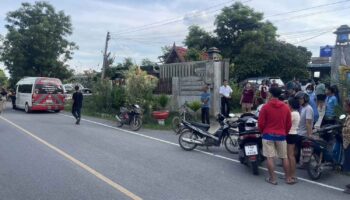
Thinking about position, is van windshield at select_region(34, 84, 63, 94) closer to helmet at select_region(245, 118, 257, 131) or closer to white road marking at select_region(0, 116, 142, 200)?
white road marking at select_region(0, 116, 142, 200)

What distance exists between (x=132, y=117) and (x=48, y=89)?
8.98 m

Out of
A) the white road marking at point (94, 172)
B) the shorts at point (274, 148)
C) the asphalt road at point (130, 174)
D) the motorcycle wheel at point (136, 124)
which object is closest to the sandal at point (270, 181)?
the asphalt road at point (130, 174)

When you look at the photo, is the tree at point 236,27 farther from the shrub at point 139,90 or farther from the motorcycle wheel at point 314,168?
the motorcycle wheel at point 314,168

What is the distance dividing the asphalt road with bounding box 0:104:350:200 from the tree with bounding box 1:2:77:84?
21.4 m

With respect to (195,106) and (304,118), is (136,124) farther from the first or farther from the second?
Answer: (304,118)

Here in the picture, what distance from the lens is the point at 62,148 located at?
10.6m

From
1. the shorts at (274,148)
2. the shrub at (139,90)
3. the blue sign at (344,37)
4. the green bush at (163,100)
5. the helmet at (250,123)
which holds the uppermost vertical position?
the blue sign at (344,37)

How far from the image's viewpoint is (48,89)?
22.4 metres

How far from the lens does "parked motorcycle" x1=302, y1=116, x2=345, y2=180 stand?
26.0 feet

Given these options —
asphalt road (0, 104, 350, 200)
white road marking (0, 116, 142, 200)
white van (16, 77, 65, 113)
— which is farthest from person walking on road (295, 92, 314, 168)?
white van (16, 77, 65, 113)

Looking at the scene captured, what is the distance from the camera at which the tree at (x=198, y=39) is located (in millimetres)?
37594

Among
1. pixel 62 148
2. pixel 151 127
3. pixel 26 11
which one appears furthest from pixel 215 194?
pixel 26 11

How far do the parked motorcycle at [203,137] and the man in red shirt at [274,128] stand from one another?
Answer: 2.77 metres

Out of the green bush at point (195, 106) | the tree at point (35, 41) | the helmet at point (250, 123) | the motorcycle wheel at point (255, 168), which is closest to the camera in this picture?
the motorcycle wheel at point (255, 168)
